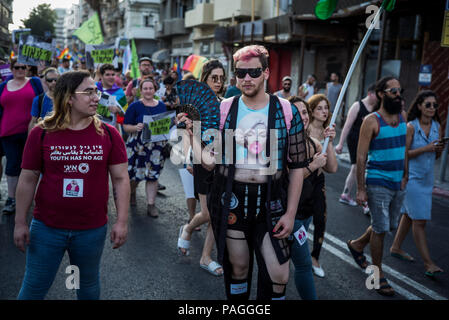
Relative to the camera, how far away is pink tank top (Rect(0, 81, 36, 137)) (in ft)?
18.0

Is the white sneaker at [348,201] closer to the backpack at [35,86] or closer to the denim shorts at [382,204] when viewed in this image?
the denim shorts at [382,204]

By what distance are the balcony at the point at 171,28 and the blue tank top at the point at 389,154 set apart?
114 feet

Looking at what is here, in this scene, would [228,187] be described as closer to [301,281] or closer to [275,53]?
[301,281]

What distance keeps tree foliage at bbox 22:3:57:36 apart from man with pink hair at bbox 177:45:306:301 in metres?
68.8

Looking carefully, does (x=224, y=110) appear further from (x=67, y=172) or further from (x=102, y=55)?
(x=102, y=55)

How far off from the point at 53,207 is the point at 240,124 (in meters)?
1.28

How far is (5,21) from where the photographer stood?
20.1 ft

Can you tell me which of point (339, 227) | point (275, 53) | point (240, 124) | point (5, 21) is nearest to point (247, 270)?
point (240, 124)

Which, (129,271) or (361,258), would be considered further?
(361,258)

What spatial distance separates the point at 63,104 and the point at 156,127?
3.40 metres

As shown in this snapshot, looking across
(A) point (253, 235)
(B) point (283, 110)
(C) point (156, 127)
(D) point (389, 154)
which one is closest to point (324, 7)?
(D) point (389, 154)

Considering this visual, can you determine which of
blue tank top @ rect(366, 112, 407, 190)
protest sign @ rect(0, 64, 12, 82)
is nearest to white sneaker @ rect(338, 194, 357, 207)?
blue tank top @ rect(366, 112, 407, 190)

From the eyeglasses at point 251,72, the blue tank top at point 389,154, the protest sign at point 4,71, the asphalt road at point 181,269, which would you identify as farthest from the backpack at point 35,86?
the blue tank top at point 389,154

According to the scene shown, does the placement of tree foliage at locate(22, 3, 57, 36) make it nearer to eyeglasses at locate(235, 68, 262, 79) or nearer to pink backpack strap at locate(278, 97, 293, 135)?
eyeglasses at locate(235, 68, 262, 79)
